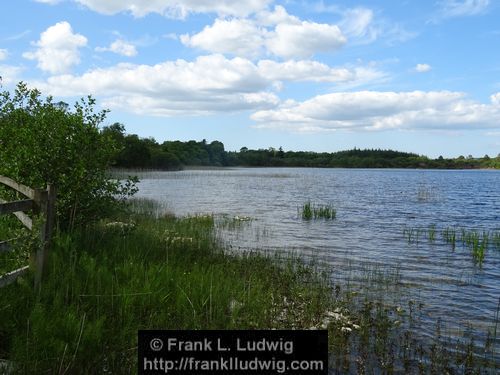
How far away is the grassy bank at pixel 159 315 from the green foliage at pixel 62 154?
98cm

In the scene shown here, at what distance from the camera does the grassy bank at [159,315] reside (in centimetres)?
593

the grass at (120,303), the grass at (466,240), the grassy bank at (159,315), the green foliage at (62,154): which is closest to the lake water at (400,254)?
the grass at (466,240)

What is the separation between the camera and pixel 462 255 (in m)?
18.3

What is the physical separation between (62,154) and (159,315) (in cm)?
569

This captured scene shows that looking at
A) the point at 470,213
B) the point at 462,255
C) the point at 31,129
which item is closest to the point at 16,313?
the point at 31,129

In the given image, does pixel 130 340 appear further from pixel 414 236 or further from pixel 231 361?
pixel 414 236

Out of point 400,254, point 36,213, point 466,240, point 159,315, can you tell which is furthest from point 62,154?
point 466,240

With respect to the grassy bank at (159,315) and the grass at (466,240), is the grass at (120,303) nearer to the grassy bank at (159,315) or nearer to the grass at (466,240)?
the grassy bank at (159,315)

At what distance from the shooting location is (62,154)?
11203 millimetres

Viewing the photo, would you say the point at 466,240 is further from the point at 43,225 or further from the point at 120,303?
the point at 43,225

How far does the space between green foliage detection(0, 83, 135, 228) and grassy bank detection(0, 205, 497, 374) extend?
98 centimetres

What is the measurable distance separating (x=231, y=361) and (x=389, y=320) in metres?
6.18

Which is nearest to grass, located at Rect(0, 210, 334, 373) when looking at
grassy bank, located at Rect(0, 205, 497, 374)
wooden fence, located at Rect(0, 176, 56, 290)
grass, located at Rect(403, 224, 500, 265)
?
grassy bank, located at Rect(0, 205, 497, 374)

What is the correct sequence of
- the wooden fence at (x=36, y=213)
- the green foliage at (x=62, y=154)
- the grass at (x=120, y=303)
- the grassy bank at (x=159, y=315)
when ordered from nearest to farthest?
the grass at (x=120, y=303)
the grassy bank at (x=159, y=315)
the wooden fence at (x=36, y=213)
the green foliage at (x=62, y=154)
